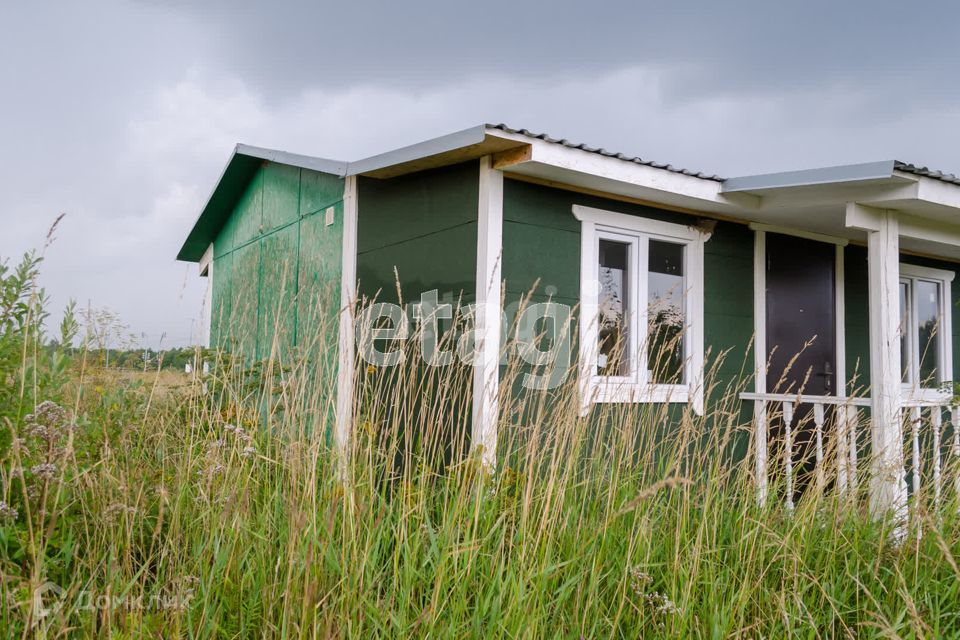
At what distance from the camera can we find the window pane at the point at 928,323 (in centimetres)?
783

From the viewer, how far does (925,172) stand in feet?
16.0

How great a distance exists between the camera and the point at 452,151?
4.70 meters

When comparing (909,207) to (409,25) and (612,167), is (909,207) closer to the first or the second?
(612,167)

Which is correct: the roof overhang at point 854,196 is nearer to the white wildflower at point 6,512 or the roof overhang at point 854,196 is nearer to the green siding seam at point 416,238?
the green siding seam at point 416,238

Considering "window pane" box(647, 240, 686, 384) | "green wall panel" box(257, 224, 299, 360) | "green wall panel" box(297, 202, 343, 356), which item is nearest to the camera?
"window pane" box(647, 240, 686, 384)

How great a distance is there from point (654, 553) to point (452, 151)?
2951 millimetres

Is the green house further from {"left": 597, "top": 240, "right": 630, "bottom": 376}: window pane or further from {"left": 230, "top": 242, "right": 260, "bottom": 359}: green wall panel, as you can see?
{"left": 230, "top": 242, "right": 260, "bottom": 359}: green wall panel

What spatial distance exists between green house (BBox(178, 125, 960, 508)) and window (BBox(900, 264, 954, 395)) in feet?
0.12

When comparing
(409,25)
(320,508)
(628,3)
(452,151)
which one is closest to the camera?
(320,508)

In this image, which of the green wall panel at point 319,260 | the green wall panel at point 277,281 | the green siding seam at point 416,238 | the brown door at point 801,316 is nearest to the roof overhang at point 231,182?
the green wall panel at point 319,260

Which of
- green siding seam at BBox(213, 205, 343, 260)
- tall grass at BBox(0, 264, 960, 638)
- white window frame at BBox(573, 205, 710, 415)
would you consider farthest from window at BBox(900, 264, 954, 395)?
green siding seam at BBox(213, 205, 343, 260)

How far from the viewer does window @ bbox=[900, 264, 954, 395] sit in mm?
7664

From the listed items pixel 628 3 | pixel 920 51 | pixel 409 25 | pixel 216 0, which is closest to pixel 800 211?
pixel 628 3

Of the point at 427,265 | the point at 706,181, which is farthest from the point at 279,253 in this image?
the point at 706,181
